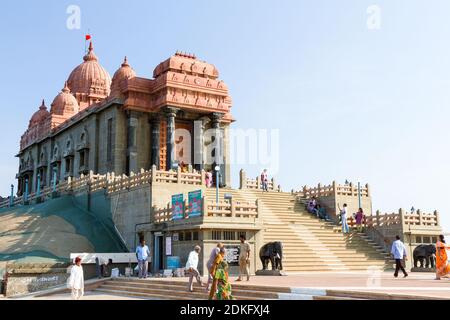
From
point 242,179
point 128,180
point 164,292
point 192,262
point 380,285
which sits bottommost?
point 164,292

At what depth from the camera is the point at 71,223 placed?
101ft

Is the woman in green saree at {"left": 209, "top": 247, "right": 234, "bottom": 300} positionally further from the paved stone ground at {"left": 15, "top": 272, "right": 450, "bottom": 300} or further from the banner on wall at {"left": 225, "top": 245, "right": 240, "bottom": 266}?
the banner on wall at {"left": 225, "top": 245, "right": 240, "bottom": 266}

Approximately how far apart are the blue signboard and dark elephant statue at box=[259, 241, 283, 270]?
3261 millimetres

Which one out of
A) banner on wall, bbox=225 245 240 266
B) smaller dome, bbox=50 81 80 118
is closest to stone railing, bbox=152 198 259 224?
banner on wall, bbox=225 245 240 266

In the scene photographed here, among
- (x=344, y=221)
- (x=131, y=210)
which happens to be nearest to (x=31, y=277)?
(x=131, y=210)

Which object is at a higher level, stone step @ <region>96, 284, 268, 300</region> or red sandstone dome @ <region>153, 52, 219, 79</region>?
red sandstone dome @ <region>153, 52, 219, 79</region>

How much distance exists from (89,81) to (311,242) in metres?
41.4

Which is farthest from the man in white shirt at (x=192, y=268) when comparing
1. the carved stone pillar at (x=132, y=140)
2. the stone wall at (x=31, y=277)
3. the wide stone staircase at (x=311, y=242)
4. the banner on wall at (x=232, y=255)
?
the carved stone pillar at (x=132, y=140)

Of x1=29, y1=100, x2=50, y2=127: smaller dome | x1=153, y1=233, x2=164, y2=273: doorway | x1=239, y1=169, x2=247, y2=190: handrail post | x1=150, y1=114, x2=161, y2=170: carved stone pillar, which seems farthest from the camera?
x1=29, y1=100, x2=50, y2=127: smaller dome

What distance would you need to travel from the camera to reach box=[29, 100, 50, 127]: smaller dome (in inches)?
2289

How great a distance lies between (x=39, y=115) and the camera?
59219mm

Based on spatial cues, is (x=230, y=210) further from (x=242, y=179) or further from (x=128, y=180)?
(x=242, y=179)
